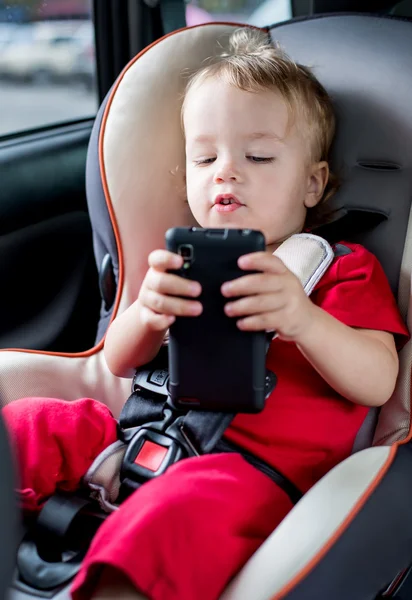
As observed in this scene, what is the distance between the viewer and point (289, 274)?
926 millimetres

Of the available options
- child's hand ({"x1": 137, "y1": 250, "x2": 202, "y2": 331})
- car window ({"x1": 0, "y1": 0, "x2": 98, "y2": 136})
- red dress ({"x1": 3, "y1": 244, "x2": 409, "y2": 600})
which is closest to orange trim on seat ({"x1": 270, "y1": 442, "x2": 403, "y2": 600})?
red dress ({"x1": 3, "y1": 244, "x2": 409, "y2": 600})

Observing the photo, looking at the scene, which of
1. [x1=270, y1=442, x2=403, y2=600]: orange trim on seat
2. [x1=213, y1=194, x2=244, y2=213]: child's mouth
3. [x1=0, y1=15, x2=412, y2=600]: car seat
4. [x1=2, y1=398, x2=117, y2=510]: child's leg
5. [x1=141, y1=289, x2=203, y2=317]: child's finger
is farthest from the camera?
[x1=0, y1=15, x2=412, y2=600]: car seat

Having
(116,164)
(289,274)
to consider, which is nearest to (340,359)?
(289,274)

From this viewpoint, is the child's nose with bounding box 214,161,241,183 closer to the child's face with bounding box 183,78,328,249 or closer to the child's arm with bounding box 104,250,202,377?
the child's face with bounding box 183,78,328,249

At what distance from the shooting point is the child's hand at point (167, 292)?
2.92ft

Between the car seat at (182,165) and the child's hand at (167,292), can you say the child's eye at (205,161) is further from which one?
the child's hand at (167,292)

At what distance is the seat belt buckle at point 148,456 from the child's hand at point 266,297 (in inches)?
9.8

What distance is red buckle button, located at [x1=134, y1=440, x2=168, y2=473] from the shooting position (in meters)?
1.03

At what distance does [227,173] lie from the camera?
3.64ft

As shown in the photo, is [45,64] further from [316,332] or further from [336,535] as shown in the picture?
[336,535]

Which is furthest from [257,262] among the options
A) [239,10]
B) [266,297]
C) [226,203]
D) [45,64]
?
[45,64]

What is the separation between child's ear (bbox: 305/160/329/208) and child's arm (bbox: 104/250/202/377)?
1.18ft

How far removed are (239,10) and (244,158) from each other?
2.78 feet

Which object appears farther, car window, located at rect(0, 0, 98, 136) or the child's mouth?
car window, located at rect(0, 0, 98, 136)
